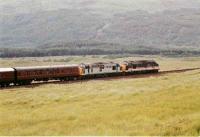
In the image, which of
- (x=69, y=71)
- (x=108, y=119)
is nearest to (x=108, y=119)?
(x=108, y=119)

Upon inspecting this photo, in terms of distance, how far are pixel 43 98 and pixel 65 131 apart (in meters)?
23.6

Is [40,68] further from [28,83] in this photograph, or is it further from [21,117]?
[21,117]

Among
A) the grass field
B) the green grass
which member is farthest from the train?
the grass field

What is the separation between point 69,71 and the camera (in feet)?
253

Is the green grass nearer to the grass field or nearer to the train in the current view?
the grass field

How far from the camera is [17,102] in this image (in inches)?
1789

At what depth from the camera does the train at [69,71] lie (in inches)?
2640

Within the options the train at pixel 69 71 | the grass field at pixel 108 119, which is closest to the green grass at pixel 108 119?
the grass field at pixel 108 119

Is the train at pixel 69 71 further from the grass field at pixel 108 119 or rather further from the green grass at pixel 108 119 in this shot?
the grass field at pixel 108 119

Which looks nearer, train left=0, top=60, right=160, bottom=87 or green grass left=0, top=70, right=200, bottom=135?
green grass left=0, top=70, right=200, bottom=135

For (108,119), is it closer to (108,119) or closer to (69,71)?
(108,119)

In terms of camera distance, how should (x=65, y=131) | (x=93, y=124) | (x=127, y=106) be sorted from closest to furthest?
(x=65, y=131) < (x=93, y=124) < (x=127, y=106)

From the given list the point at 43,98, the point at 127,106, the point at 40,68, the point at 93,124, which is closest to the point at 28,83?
the point at 40,68

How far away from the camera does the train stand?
67.1m
